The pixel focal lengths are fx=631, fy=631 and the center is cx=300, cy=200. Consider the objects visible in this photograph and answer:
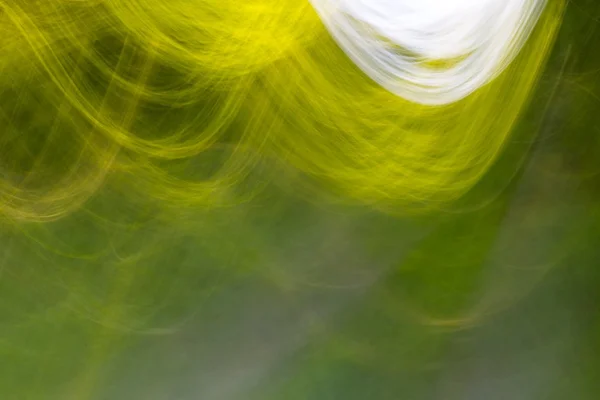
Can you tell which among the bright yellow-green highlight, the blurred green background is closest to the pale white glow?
the bright yellow-green highlight

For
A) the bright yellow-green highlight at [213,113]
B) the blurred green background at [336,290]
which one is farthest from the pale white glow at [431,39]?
the blurred green background at [336,290]

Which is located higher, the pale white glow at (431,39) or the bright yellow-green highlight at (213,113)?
the pale white glow at (431,39)

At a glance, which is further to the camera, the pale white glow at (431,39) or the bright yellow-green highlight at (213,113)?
the pale white glow at (431,39)

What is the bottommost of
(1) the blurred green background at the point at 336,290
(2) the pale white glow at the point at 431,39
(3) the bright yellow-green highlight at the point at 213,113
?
(1) the blurred green background at the point at 336,290

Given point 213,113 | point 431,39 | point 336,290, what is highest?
point 431,39

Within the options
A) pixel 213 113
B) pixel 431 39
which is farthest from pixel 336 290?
pixel 431 39

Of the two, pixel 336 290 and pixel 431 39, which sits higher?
pixel 431 39

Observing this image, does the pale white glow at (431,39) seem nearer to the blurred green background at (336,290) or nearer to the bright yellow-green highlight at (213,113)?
the bright yellow-green highlight at (213,113)

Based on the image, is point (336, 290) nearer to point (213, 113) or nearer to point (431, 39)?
point (213, 113)
